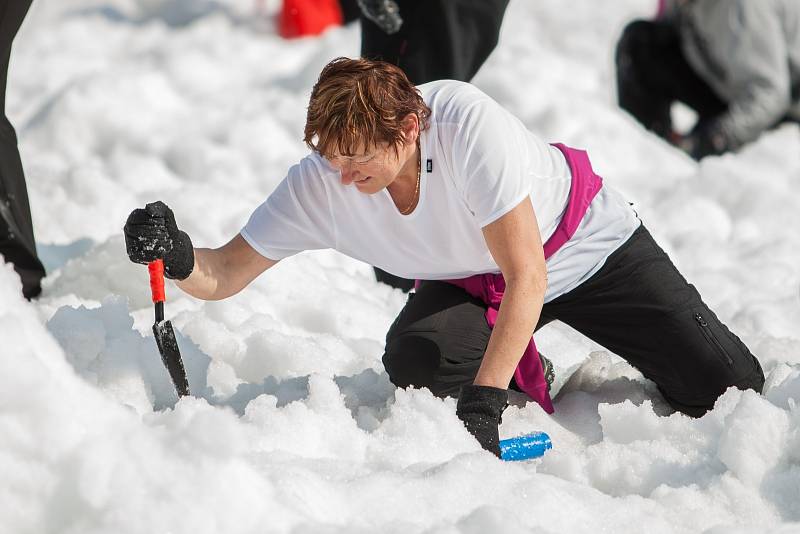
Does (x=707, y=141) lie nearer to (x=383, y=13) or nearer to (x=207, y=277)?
(x=383, y=13)

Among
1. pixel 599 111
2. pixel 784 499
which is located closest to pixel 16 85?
pixel 599 111

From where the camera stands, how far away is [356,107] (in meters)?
1.79

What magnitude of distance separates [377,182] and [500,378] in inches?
16.6

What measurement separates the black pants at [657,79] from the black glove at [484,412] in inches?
127

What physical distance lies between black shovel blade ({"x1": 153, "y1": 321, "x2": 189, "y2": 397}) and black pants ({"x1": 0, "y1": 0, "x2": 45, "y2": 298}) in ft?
2.41

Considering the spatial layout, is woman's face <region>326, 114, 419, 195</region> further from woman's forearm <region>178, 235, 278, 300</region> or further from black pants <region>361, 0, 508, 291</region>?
black pants <region>361, 0, 508, 291</region>

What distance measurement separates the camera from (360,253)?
2.16 m

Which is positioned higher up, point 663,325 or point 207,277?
point 663,325

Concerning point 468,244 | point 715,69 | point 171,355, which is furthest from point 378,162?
point 715,69

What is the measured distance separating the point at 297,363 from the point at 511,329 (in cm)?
61

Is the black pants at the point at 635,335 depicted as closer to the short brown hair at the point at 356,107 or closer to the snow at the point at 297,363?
the snow at the point at 297,363

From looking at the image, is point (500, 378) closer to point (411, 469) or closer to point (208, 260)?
point (411, 469)

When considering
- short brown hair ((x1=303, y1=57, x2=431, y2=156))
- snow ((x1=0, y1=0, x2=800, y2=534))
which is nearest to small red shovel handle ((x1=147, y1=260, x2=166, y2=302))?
snow ((x1=0, y1=0, x2=800, y2=534))

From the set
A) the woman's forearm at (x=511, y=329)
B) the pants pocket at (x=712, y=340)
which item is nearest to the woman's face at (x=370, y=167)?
the woman's forearm at (x=511, y=329)
